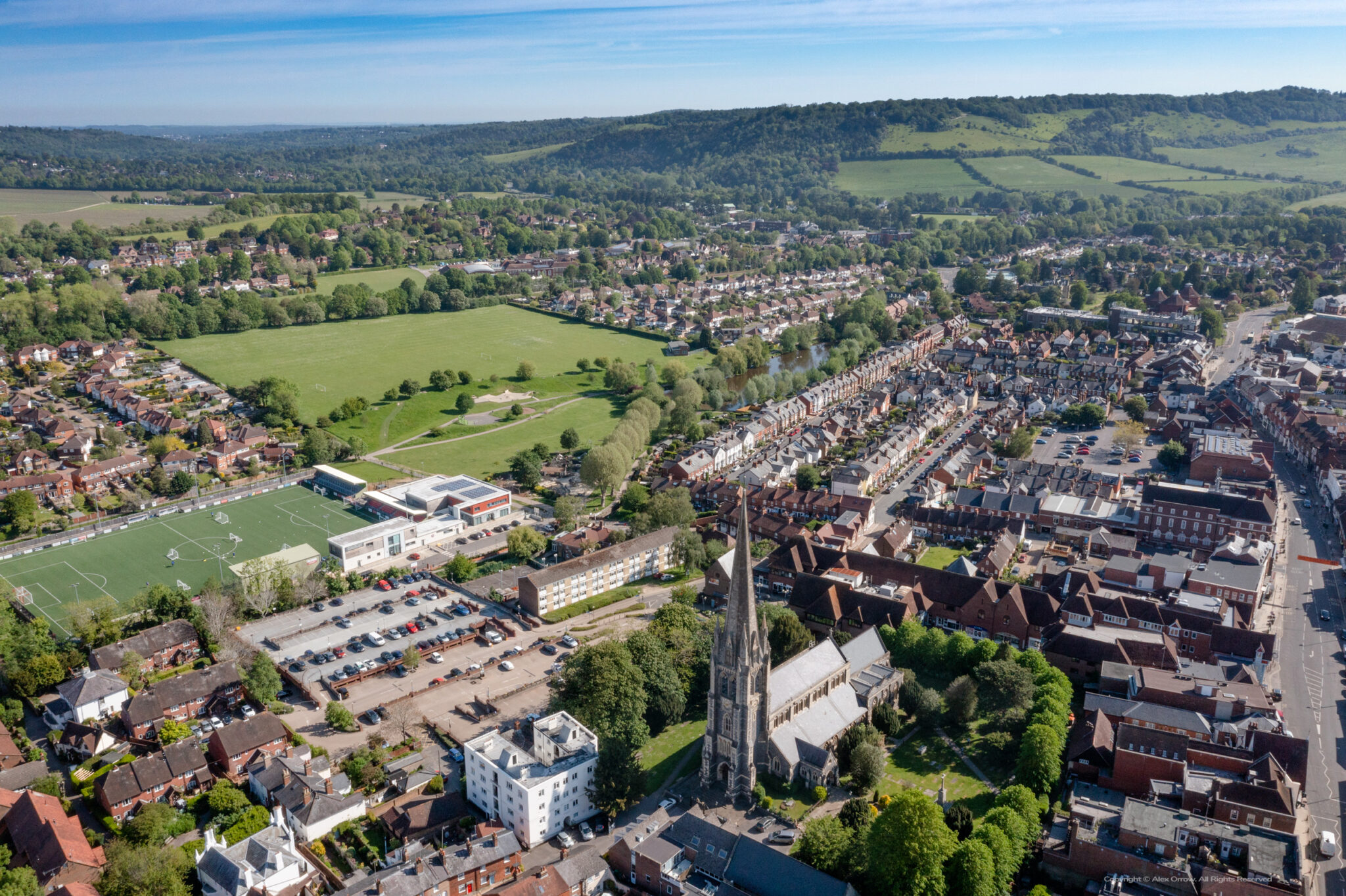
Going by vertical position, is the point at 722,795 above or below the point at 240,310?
below

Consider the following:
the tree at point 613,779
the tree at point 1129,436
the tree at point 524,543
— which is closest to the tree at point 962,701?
the tree at point 613,779

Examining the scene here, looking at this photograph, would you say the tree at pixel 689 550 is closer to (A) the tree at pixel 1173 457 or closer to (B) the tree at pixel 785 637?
(B) the tree at pixel 785 637

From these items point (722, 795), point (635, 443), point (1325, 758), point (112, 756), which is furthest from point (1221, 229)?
point (112, 756)

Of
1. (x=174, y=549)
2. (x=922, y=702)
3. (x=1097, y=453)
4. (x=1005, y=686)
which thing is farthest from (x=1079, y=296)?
(x=174, y=549)

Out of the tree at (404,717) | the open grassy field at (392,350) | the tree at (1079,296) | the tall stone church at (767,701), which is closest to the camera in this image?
the tall stone church at (767,701)

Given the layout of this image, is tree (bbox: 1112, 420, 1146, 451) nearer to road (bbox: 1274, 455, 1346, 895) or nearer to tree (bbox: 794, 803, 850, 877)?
road (bbox: 1274, 455, 1346, 895)

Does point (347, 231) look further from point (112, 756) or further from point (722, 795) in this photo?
point (722, 795)

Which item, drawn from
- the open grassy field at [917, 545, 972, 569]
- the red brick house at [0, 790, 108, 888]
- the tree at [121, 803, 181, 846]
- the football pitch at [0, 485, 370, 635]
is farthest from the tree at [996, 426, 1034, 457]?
the red brick house at [0, 790, 108, 888]
